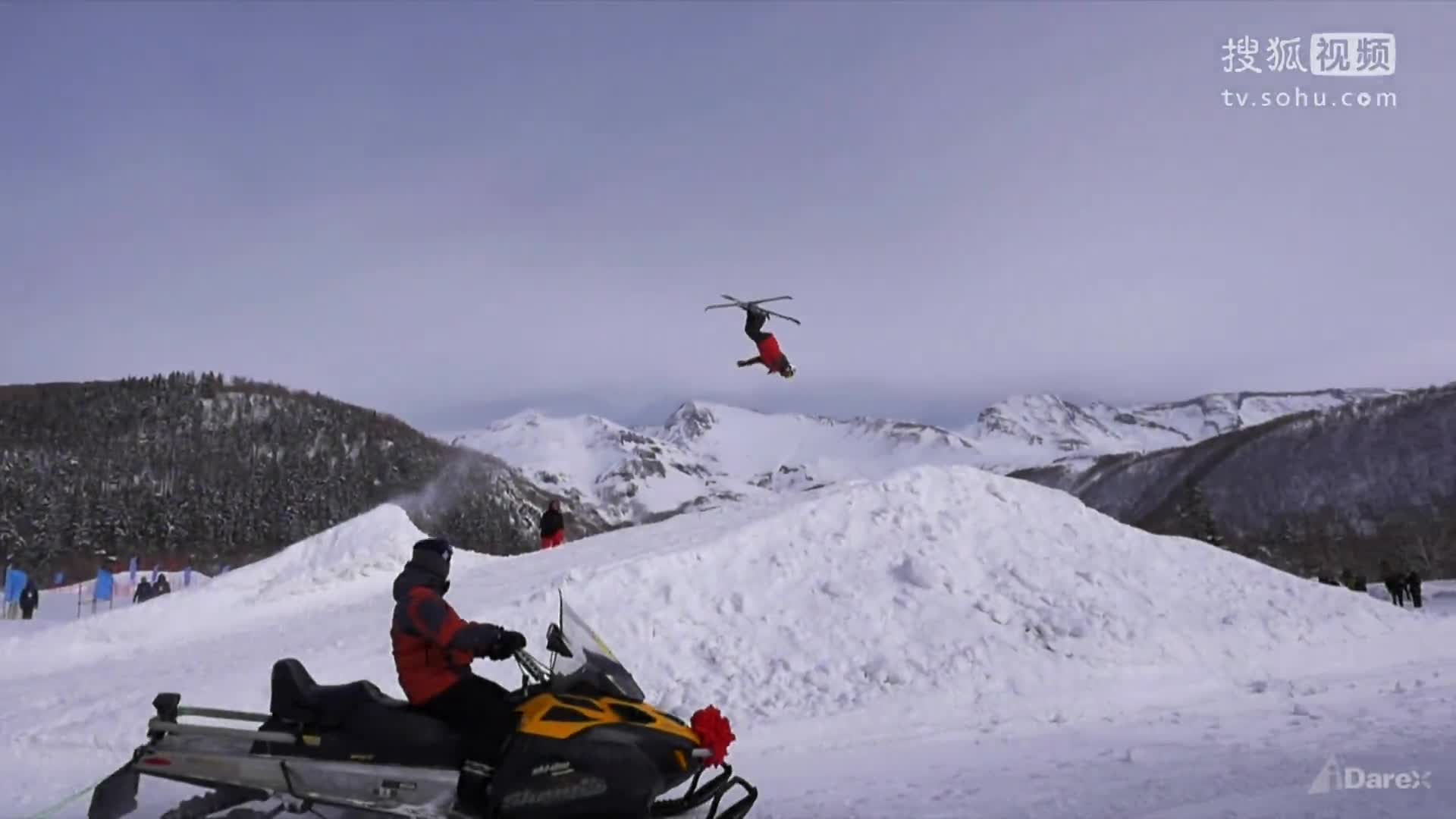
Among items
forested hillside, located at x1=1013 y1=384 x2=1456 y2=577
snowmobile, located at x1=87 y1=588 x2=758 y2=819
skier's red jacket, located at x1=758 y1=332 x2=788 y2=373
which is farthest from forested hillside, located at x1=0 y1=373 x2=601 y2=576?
snowmobile, located at x1=87 y1=588 x2=758 y2=819

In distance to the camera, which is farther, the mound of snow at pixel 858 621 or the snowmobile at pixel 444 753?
the mound of snow at pixel 858 621

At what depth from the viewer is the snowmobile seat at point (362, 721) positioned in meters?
5.14

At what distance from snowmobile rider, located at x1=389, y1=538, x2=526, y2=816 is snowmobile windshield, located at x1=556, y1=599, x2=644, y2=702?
0.32 metres

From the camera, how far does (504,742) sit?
201 inches

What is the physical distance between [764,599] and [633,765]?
7.97 m

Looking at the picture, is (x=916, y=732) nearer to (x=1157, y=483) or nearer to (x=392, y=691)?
(x=392, y=691)

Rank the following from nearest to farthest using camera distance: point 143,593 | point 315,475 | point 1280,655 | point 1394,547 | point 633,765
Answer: point 633,765 < point 1280,655 < point 143,593 < point 1394,547 < point 315,475

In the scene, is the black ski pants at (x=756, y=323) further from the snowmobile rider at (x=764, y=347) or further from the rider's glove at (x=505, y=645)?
the rider's glove at (x=505, y=645)

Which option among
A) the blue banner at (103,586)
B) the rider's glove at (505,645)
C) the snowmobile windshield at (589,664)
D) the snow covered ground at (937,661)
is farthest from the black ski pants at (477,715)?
the blue banner at (103,586)

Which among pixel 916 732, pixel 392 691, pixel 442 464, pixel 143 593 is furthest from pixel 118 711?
pixel 442 464

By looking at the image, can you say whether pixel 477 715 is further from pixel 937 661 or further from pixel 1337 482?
pixel 1337 482

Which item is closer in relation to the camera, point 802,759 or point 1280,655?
point 802,759

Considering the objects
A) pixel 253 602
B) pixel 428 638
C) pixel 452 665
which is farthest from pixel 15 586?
pixel 428 638

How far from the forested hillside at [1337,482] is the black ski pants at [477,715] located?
343 feet
